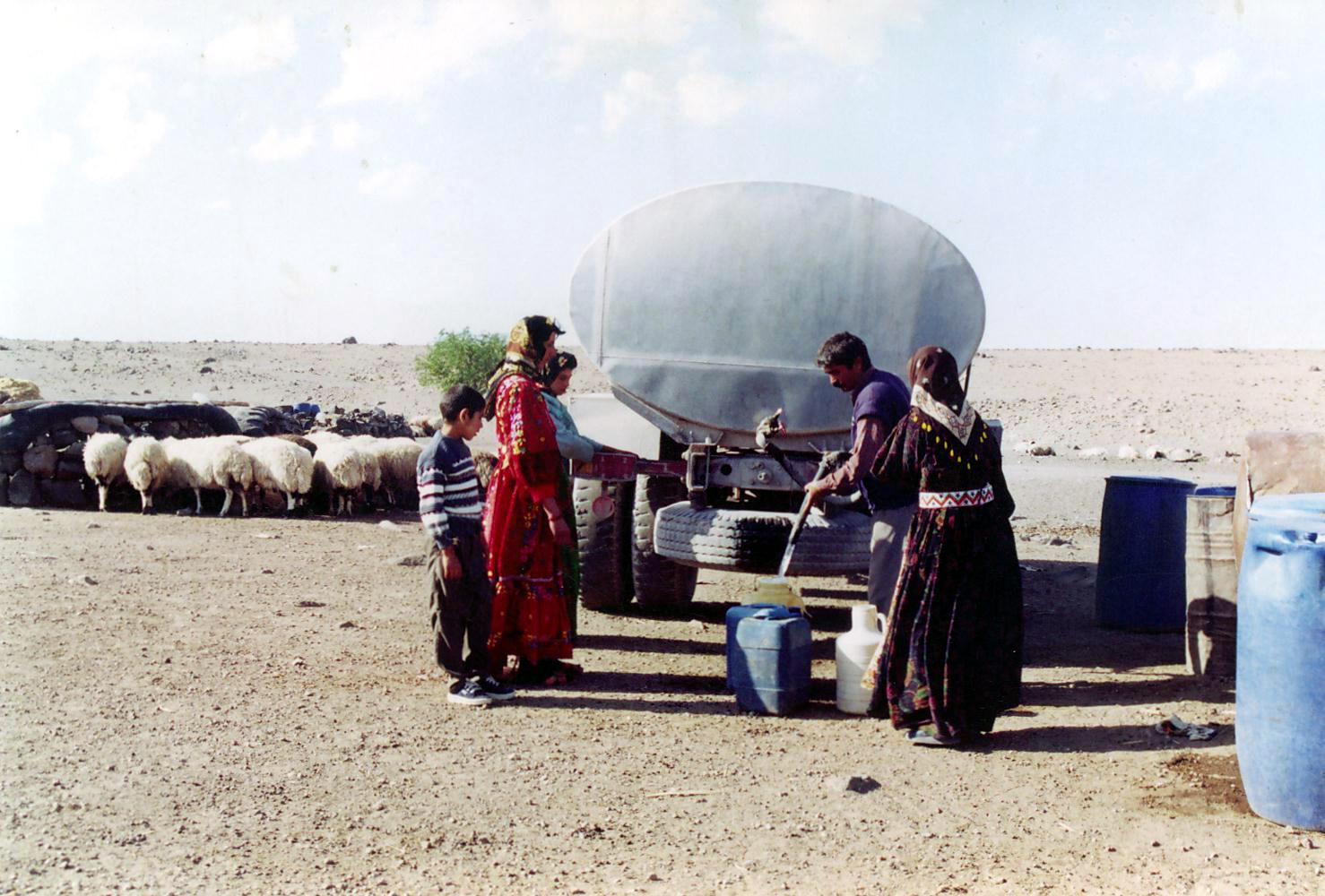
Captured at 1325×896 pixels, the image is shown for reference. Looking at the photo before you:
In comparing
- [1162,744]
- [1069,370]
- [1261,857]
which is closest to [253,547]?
[1162,744]

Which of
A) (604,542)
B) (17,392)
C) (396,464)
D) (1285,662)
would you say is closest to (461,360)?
(17,392)

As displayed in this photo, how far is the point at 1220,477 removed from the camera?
16.9 metres

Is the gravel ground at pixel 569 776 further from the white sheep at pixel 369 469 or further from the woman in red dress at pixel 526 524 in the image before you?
the white sheep at pixel 369 469

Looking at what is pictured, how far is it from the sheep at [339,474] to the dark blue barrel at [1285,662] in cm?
1024

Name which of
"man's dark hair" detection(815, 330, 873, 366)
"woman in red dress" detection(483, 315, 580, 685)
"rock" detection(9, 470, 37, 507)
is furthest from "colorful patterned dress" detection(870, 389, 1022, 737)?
"rock" detection(9, 470, 37, 507)

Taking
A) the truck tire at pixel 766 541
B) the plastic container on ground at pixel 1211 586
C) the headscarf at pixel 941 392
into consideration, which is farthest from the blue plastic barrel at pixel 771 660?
the plastic container on ground at pixel 1211 586

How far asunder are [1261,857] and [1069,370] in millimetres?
→ 43213

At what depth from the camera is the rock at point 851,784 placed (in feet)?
14.1

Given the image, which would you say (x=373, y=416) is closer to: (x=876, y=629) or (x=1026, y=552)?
(x=1026, y=552)

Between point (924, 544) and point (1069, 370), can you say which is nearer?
point (924, 544)

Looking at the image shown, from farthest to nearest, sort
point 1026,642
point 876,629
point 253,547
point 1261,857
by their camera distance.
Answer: point 253,547 < point 1026,642 < point 876,629 < point 1261,857

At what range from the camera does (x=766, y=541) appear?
6.30 m

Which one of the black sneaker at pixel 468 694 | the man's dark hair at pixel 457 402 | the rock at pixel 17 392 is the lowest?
the black sneaker at pixel 468 694

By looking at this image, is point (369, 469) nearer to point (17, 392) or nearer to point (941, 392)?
point (17, 392)
